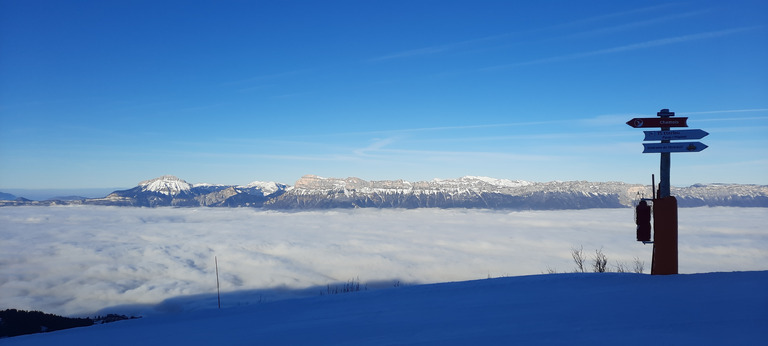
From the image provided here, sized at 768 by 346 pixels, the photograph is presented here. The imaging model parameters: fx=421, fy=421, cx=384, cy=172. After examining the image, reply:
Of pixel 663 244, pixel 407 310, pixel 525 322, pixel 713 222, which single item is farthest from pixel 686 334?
pixel 713 222

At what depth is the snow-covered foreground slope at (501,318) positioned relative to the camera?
17.7ft

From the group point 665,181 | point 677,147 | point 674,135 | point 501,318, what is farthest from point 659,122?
point 501,318

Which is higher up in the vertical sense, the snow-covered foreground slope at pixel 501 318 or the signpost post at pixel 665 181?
the signpost post at pixel 665 181

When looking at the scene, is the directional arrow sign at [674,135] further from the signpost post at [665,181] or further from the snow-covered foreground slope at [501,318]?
the snow-covered foreground slope at [501,318]

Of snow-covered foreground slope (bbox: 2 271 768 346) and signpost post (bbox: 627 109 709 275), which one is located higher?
signpost post (bbox: 627 109 709 275)

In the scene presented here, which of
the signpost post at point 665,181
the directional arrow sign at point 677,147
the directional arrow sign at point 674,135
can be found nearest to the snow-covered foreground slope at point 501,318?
the signpost post at point 665,181

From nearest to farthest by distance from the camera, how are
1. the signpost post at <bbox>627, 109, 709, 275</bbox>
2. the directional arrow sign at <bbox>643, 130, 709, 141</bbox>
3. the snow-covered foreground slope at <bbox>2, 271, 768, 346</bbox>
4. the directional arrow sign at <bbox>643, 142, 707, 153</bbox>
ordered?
the snow-covered foreground slope at <bbox>2, 271, 768, 346</bbox>
the signpost post at <bbox>627, 109, 709, 275</bbox>
the directional arrow sign at <bbox>643, 142, 707, 153</bbox>
the directional arrow sign at <bbox>643, 130, 709, 141</bbox>

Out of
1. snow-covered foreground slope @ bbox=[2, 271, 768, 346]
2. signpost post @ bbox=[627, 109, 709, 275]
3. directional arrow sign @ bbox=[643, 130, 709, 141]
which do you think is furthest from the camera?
directional arrow sign @ bbox=[643, 130, 709, 141]

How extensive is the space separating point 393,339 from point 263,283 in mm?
187139

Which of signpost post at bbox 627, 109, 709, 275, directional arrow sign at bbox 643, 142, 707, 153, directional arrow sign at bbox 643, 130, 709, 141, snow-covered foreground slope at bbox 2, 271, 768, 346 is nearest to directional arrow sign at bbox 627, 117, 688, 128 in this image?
signpost post at bbox 627, 109, 709, 275

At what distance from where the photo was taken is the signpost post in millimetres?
10258

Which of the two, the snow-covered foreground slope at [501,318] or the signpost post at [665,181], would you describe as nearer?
the snow-covered foreground slope at [501,318]

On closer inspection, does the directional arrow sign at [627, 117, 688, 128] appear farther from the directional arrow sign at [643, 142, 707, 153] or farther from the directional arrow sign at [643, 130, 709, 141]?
the directional arrow sign at [643, 142, 707, 153]

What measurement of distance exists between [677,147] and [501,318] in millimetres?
7393
